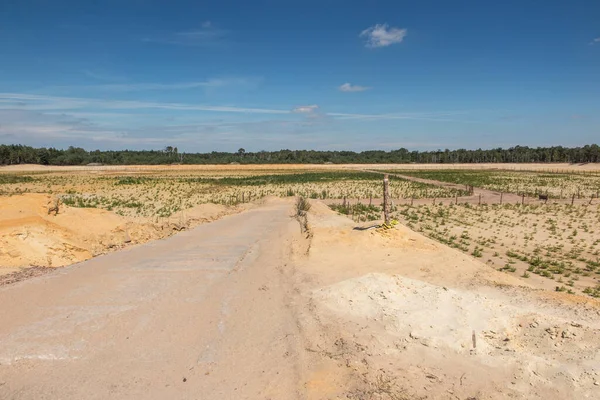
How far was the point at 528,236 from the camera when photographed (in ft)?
66.6

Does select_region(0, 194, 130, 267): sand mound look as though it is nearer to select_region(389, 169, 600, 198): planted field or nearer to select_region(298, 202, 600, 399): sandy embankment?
select_region(298, 202, 600, 399): sandy embankment

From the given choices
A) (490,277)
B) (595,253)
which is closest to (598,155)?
(595,253)

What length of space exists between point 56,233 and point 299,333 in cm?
1118

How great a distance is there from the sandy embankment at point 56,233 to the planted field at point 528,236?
1380cm

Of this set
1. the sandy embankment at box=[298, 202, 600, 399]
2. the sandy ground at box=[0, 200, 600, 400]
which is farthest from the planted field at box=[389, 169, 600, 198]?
the sandy ground at box=[0, 200, 600, 400]

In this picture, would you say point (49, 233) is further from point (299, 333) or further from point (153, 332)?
point (299, 333)

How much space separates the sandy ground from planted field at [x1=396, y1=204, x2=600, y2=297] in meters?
3.31

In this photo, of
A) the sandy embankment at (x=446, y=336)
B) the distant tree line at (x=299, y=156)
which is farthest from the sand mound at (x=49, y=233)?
the distant tree line at (x=299, y=156)

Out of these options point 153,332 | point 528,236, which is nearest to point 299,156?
point 528,236

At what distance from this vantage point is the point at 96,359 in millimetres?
7195

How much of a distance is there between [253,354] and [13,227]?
1120cm

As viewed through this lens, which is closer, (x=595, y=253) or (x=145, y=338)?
(x=145, y=338)

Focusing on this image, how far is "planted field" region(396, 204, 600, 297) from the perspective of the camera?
13.7 meters

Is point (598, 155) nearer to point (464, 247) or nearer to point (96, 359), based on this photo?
point (464, 247)
